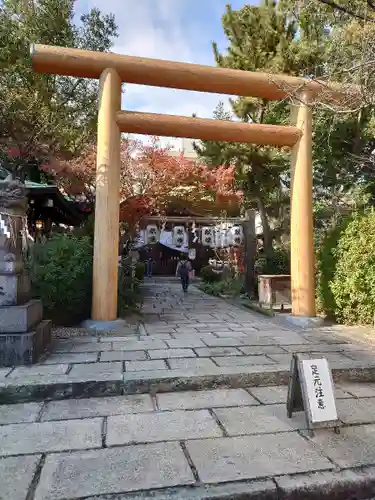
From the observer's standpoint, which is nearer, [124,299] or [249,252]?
[124,299]

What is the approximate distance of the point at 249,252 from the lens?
11.7 metres

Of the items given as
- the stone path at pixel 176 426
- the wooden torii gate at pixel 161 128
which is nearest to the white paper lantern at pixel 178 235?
the wooden torii gate at pixel 161 128

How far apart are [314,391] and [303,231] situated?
4676mm

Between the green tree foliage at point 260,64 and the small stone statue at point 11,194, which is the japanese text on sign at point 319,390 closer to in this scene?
the small stone statue at point 11,194

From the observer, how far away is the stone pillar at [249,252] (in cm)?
1174

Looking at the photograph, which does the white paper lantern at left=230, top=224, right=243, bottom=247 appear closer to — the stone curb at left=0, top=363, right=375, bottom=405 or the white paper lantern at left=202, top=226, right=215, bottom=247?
the white paper lantern at left=202, top=226, right=215, bottom=247

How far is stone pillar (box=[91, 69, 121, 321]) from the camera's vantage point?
21.9 ft

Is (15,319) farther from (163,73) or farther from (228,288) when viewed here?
(228,288)

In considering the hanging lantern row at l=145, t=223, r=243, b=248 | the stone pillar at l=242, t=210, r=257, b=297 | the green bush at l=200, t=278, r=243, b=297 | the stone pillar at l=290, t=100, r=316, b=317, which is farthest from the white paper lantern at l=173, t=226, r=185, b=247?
the stone pillar at l=290, t=100, r=316, b=317

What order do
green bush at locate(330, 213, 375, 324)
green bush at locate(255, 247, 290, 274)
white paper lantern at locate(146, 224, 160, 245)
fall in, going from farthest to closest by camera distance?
white paper lantern at locate(146, 224, 160, 245) < green bush at locate(255, 247, 290, 274) < green bush at locate(330, 213, 375, 324)

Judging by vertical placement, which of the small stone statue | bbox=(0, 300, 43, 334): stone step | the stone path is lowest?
the stone path

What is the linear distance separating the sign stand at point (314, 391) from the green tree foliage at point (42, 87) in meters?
7.93

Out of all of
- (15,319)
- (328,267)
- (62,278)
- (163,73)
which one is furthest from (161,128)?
(328,267)

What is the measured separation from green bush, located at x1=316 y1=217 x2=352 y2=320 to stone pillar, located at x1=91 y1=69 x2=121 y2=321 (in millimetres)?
4491
